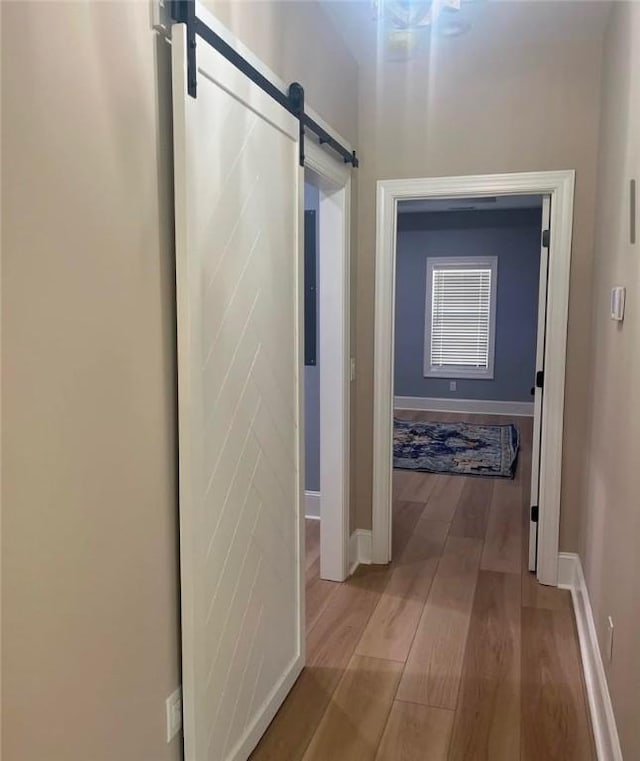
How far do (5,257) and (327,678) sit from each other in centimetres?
209

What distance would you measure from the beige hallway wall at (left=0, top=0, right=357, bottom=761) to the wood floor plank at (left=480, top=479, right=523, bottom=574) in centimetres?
240

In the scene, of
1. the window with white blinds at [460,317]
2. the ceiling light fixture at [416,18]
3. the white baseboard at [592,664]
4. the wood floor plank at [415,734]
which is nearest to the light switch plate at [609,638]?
the white baseboard at [592,664]

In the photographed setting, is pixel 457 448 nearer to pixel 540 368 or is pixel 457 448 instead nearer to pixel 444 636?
pixel 540 368

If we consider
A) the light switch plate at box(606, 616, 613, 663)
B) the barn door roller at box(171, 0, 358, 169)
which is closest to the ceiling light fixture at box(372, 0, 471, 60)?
the barn door roller at box(171, 0, 358, 169)

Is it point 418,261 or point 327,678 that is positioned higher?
point 418,261

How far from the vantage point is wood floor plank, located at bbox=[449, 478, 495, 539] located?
4.21 metres

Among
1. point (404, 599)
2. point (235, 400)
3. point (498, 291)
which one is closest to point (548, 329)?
point (404, 599)

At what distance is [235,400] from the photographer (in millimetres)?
1909

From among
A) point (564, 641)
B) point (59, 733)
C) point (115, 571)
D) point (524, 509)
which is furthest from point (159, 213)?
point (524, 509)

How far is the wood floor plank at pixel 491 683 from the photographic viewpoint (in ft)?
7.04

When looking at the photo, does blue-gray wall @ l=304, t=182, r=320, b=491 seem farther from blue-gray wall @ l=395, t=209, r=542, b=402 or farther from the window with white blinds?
the window with white blinds

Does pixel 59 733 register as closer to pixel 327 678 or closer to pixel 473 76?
pixel 327 678

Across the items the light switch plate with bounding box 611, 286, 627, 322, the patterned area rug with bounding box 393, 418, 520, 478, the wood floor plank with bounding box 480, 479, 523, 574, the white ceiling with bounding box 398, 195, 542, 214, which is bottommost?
the wood floor plank with bounding box 480, 479, 523, 574

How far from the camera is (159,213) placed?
1.58 m
